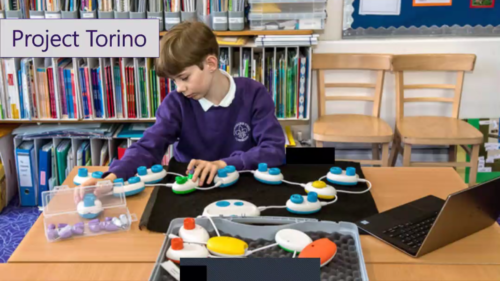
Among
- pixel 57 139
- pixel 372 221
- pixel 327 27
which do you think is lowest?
pixel 57 139

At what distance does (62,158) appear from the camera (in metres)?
2.72

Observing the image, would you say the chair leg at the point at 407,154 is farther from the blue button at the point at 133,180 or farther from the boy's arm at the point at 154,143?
the blue button at the point at 133,180

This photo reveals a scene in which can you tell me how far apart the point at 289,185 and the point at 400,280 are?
441 millimetres

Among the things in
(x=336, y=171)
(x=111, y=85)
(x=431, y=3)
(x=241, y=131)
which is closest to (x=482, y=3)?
(x=431, y=3)

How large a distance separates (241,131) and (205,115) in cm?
13

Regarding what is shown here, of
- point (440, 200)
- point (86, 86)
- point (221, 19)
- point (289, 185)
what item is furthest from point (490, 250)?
point (86, 86)

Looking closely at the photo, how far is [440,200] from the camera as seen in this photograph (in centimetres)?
126

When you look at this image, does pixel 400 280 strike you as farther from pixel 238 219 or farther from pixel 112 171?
pixel 112 171

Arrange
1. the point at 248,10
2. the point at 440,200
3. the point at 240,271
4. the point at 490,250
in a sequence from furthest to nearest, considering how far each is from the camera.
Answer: the point at 248,10, the point at 440,200, the point at 490,250, the point at 240,271

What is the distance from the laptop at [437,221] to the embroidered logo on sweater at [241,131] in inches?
25.0

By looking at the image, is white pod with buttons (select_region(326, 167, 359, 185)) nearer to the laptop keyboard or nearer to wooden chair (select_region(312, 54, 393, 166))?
the laptop keyboard

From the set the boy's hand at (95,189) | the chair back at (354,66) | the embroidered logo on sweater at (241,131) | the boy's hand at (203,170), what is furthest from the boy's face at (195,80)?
the chair back at (354,66)

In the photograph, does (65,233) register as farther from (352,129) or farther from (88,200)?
(352,129)

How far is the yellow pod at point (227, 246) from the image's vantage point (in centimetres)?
95
